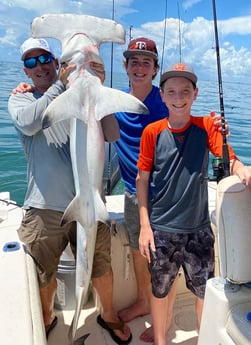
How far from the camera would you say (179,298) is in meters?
3.08

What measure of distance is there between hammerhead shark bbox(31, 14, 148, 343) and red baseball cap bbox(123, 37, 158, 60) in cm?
56

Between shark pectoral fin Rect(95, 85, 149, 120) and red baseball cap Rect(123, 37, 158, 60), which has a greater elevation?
red baseball cap Rect(123, 37, 158, 60)

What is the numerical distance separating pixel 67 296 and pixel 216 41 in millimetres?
2269

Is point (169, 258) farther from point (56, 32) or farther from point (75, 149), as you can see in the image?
point (56, 32)

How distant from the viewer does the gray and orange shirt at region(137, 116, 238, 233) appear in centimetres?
211

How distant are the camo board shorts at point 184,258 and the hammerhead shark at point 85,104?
0.40 m

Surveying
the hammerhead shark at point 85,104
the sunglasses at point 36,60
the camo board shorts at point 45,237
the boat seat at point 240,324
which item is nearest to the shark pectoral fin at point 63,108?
the hammerhead shark at point 85,104

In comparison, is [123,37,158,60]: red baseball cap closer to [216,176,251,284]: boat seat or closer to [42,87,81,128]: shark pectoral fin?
[42,87,81,128]: shark pectoral fin

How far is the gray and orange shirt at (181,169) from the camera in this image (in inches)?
83.2

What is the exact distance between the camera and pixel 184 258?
2.20 m

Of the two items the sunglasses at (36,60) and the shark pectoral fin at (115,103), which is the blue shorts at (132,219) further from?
the sunglasses at (36,60)

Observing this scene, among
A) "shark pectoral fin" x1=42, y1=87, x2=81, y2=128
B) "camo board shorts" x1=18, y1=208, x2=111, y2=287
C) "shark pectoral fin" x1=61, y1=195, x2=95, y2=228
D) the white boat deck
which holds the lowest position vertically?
the white boat deck

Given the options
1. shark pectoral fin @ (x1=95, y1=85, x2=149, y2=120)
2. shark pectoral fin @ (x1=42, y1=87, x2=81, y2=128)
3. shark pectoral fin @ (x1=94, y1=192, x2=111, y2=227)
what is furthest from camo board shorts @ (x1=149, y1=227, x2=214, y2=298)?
shark pectoral fin @ (x1=42, y1=87, x2=81, y2=128)

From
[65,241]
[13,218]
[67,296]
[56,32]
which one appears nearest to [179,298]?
[67,296]
